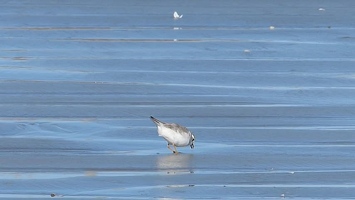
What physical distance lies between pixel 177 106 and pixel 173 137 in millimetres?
2710

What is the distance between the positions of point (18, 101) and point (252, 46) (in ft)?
22.5

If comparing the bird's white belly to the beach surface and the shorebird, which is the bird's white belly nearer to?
the shorebird

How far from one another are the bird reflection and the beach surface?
2 centimetres

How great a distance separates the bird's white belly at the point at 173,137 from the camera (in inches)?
403

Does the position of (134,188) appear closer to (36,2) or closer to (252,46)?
(252,46)

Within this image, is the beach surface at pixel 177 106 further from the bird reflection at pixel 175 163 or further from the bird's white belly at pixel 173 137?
the bird's white belly at pixel 173 137

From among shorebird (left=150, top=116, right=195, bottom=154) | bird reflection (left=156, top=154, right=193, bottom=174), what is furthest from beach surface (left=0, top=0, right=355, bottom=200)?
shorebird (left=150, top=116, right=195, bottom=154)

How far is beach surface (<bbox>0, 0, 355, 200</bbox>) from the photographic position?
354 inches

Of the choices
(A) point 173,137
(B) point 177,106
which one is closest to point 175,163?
(A) point 173,137

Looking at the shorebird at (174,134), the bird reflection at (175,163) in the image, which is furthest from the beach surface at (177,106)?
the shorebird at (174,134)

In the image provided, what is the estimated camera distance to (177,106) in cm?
1295

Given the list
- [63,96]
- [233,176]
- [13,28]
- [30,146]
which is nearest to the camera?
[233,176]

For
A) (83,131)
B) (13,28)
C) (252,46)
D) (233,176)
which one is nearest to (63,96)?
(83,131)

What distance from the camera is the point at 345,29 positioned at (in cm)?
2239
